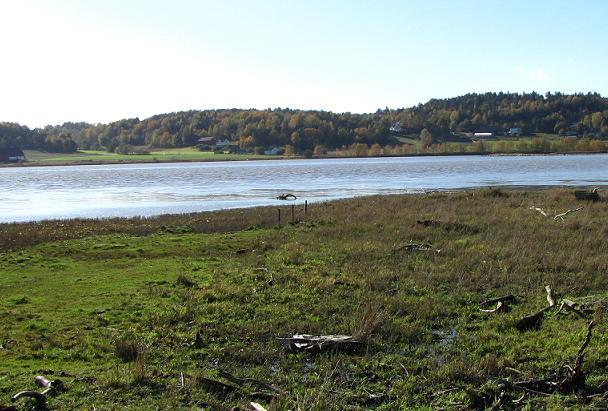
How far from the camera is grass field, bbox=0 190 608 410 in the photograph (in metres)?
9.11

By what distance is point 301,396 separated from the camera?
8.80 m

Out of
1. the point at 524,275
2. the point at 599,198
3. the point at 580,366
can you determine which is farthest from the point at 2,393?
the point at 599,198

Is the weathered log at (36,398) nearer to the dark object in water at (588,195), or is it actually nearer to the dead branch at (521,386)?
the dead branch at (521,386)

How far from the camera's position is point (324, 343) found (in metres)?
11.0

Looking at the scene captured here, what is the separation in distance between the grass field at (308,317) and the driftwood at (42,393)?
159 mm

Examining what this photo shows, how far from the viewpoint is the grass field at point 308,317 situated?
9109 millimetres

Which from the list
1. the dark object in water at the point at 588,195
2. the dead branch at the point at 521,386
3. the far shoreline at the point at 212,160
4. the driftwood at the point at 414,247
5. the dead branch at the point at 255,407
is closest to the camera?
the dead branch at the point at 255,407

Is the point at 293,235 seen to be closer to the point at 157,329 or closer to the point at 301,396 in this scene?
→ the point at 157,329

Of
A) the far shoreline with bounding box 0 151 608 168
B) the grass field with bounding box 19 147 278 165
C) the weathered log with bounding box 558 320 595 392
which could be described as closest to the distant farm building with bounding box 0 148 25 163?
the far shoreline with bounding box 0 151 608 168

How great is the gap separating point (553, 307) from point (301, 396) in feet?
23.0

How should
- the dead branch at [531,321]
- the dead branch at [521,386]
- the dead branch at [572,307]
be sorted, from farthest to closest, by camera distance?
the dead branch at [572,307]
the dead branch at [531,321]
the dead branch at [521,386]

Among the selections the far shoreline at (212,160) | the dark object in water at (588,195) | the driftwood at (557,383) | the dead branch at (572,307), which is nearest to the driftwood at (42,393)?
the driftwood at (557,383)

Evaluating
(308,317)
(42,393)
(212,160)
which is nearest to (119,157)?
(212,160)

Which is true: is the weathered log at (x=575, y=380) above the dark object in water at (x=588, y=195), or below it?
above
